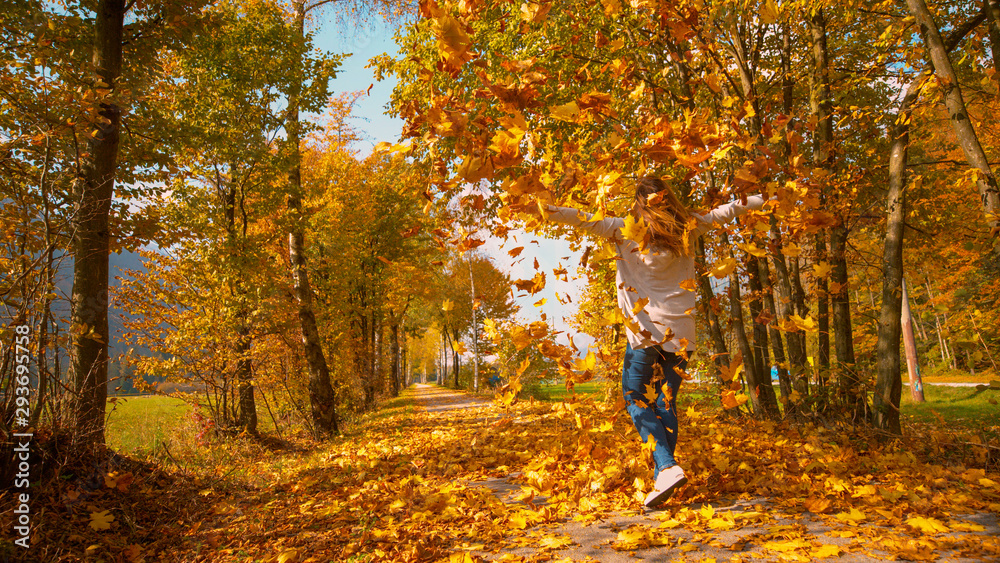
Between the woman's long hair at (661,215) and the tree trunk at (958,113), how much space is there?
7.18 ft

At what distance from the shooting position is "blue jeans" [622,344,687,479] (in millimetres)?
2817

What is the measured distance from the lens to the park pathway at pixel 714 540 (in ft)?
6.61

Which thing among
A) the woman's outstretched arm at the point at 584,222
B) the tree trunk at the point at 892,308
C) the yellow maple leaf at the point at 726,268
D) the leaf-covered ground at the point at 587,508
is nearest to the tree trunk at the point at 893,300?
the tree trunk at the point at 892,308

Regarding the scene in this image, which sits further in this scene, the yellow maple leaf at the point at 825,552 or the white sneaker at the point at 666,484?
the white sneaker at the point at 666,484

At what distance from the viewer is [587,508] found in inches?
107

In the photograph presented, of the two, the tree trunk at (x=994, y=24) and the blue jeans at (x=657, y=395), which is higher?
the tree trunk at (x=994, y=24)

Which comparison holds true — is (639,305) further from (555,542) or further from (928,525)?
(928,525)

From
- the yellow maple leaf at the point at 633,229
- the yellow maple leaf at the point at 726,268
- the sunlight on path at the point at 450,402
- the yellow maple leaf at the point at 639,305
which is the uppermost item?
the yellow maple leaf at the point at 633,229

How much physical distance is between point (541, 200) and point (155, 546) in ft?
10.6

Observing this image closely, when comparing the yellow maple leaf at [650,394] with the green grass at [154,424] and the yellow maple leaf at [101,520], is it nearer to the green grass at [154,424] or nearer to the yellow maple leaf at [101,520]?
the yellow maple leaf at [101,520]

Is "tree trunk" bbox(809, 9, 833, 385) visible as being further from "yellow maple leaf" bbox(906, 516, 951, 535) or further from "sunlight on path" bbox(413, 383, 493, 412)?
"sunlight on path" bbox(413, 383, 493, 412)

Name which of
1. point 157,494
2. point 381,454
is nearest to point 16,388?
point 157,494

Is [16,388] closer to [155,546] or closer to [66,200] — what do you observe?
[155,546]

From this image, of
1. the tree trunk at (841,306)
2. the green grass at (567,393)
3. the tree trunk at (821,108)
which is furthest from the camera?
the tree trunk at (821,108)
